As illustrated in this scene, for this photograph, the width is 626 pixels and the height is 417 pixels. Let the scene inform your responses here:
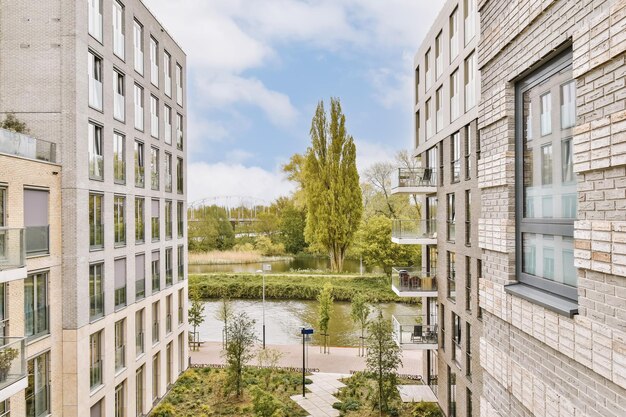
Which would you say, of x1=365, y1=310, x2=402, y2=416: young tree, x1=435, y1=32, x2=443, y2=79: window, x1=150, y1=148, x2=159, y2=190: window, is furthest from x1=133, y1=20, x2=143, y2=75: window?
x1=365, y1=310, x2=402, y2=416: young tree

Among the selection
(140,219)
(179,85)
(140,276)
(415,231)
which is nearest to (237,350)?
(140,276)

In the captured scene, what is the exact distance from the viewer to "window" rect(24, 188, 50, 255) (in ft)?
35.2

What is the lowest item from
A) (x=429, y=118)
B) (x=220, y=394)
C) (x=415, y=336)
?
(x=220, y=394)

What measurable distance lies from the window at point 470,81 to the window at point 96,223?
1129cm

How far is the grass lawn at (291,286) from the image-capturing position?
36.3 metres

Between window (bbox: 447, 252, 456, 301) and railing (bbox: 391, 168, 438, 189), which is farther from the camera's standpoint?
railing (bbox: 391, 168, 438, 189)

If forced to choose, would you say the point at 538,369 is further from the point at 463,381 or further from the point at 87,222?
the point at 87,222

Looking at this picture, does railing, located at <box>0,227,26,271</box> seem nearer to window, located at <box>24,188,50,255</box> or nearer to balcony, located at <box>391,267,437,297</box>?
window, located at <box>24,188,50,255</box>

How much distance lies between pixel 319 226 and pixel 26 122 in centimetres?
3081

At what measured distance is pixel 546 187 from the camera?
14.1ft

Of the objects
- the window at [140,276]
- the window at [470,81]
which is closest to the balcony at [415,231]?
the window at [470,81]

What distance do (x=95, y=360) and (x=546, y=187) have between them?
1294 centimetres

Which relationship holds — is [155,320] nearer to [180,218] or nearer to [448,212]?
[180,218]

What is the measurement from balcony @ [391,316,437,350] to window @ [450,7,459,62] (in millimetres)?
9541
